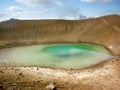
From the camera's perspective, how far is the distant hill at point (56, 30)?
40.5 metres

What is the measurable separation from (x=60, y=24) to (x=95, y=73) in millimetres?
39323

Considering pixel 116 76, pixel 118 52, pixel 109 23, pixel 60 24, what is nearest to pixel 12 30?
pixel 60 24

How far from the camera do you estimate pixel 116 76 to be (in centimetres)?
1269

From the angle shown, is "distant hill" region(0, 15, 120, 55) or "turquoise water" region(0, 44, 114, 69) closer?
"turquoise water" region(0, 44, 114, 69)

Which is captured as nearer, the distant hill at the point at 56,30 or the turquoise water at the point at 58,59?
the turquoise water at the point at 58,59

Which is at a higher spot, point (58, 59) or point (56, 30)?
point (56, 30)

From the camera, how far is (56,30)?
167 feet

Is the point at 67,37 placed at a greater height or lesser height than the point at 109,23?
lesser

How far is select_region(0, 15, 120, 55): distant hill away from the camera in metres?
40.5

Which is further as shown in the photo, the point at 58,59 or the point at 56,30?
the point at 56,30

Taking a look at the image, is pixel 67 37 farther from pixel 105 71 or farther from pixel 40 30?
pixel 105 71

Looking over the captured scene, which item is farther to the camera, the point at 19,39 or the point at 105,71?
the point at 19,39

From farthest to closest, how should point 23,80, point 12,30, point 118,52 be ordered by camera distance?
point 12,30 → point 118,52 → point 23,80

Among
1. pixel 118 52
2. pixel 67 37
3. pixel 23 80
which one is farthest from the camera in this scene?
pixel 67 37
